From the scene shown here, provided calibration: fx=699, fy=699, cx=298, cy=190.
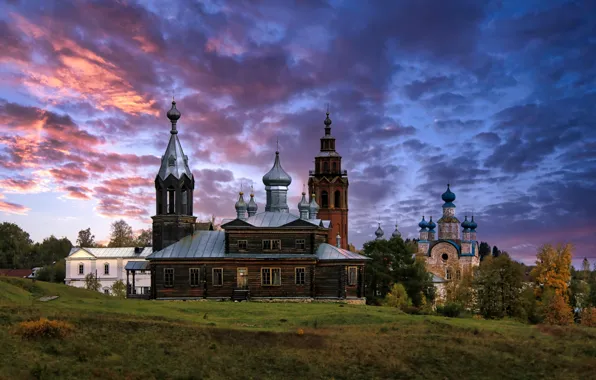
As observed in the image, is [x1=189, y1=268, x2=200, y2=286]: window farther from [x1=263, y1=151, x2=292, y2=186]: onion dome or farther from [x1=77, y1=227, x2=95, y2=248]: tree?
[x1=77, y1=227, x2=95, y2=248]: tree

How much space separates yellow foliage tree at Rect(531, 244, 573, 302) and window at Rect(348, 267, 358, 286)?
1979cm

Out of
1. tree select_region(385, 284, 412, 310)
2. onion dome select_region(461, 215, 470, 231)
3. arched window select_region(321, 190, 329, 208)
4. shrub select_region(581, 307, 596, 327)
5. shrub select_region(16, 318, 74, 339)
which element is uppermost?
arched window select_region(321, 190, 329, 208)

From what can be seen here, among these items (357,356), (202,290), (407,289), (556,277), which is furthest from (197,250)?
(556,277)

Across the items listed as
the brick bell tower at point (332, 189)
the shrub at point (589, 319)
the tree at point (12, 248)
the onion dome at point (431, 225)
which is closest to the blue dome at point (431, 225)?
the onion dome at point (431, 225)

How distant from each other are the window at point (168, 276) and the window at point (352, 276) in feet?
45.5

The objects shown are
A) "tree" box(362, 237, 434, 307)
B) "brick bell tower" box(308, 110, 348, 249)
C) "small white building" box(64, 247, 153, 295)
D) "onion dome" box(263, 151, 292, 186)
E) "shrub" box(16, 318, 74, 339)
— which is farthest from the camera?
"small white building" box(64, 247, 153, 295)

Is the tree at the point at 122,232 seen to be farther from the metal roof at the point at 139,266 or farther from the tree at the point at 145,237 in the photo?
the metal roof at the point at 139,266

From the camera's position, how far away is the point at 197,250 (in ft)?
182

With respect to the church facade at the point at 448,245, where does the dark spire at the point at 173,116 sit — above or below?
above

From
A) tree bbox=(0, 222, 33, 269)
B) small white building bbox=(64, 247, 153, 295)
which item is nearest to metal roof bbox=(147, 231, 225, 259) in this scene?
small white building bbox=(64, 247, 153, 295)

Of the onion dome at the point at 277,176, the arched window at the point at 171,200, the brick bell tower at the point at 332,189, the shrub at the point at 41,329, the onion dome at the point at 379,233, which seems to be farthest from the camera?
the onion dome at the point at 379,233

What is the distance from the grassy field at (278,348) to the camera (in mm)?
27469

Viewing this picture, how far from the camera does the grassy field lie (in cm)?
2747

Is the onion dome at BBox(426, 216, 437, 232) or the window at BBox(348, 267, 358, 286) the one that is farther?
the onion dome at BBox(426, 216, 437, 232)
